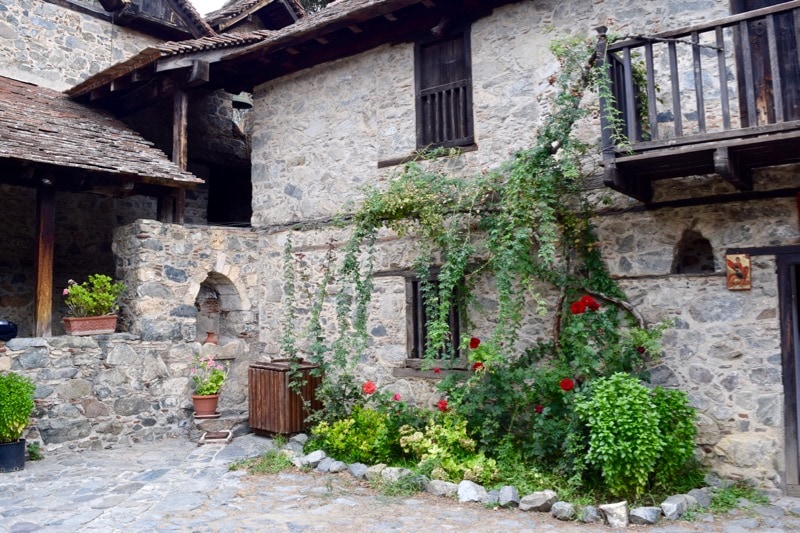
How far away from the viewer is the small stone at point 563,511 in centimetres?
559

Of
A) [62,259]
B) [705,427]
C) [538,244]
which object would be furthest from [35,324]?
[705,427]

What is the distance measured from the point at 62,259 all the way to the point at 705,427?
990 cm

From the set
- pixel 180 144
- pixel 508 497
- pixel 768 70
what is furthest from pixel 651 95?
pixel 180 144

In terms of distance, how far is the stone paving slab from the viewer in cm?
548

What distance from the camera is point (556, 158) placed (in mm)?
7270

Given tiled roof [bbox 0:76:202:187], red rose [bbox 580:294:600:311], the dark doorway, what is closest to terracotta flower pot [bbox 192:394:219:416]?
tiled roof [bbox 0:76:202:187]

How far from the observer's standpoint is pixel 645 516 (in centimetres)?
544

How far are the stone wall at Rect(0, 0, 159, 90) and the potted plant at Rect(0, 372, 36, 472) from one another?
6369mm

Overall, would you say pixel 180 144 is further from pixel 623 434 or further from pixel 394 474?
pixel 623 434

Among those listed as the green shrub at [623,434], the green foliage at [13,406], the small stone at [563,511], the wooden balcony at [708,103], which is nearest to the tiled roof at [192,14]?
the green foliage at [13,406]

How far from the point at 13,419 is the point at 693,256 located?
24.3 feet

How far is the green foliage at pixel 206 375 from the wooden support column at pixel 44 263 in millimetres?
1871

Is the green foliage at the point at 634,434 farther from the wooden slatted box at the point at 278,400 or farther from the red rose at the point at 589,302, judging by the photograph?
the wooden slatted box at the point at 278,400

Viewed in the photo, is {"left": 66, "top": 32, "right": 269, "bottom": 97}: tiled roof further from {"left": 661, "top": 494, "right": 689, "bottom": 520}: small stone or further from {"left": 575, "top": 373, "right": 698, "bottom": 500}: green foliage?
{"left": 661, "top": 494, "right": 689, "bottom": 520}: small stone
